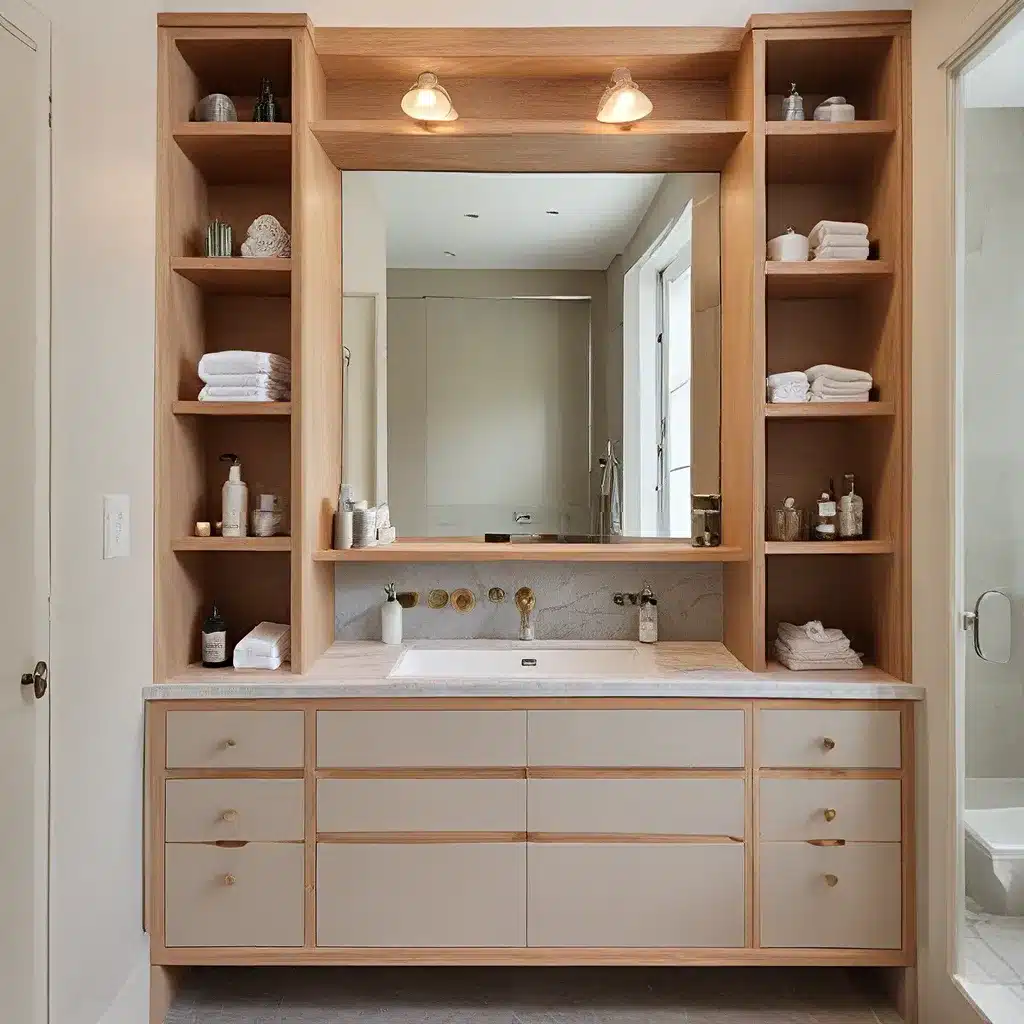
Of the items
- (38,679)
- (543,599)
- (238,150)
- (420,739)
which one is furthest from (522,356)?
(38,679)

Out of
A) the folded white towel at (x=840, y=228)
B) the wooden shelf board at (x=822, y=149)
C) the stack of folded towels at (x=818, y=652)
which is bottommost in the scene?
the stack of folded towels at (x=818, y=652)

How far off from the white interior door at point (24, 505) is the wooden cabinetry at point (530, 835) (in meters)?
0.52

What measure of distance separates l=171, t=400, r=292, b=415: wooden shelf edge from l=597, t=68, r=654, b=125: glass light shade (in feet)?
3.80

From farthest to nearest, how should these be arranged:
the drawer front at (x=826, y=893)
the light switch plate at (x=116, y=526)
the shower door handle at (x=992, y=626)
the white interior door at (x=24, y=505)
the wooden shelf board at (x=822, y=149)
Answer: the wooden shelf board at (x=822, y=149) < the drawer front at (x=826, y=893) < the light switch plate at (x=116, y=526) < the shower door handle at (x=992, y=626) < the white interior door at (x=24, y=505)

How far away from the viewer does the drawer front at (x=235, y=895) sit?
2182 mm

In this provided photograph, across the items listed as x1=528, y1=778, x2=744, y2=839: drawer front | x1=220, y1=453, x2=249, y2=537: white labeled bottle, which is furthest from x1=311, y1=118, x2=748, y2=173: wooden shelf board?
x1=528, y1=778, x2=744, y2=839: drawer front

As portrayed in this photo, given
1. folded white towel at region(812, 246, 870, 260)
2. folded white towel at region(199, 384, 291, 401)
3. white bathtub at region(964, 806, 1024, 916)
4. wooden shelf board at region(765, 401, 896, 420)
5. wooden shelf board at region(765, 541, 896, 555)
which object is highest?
folded white towel at region(812, 246, 870, 260)

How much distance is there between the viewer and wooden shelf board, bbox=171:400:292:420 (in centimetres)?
232

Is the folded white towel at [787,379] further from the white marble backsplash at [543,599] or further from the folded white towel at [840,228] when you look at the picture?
the white marble backsplash at [543,599]

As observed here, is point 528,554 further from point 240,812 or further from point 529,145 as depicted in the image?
point 529,145

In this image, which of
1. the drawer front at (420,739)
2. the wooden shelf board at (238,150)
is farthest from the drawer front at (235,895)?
the wooden shelf board at (238,150)

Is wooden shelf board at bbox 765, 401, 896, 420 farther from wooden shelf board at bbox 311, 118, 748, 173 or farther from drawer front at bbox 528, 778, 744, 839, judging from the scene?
drawer front at bbox 528, 778, 744, 839

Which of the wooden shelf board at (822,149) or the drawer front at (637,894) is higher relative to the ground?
the wooden shelf board at (822,149)

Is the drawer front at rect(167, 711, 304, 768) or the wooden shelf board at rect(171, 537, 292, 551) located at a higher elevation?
the wooden shelf board at rect(171, 537, 292, 551)
